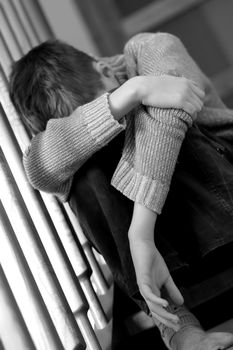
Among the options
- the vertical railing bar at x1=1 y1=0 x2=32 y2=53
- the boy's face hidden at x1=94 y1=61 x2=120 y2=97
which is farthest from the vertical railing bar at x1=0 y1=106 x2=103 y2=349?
the vertical railing bar at x1=1 y1=0 x2=32 y2=53

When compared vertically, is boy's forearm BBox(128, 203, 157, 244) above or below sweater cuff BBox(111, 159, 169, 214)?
below

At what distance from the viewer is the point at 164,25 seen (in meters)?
2.39

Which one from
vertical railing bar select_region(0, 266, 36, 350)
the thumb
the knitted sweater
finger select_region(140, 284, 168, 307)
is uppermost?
the knitted sweater

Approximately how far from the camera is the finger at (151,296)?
697 millimetres

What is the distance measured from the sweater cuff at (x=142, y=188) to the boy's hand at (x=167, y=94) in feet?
0.40

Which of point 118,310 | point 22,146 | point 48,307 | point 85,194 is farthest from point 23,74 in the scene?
point 118,310

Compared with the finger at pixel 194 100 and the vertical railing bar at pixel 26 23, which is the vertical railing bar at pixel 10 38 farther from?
the finger at pixel 194 100

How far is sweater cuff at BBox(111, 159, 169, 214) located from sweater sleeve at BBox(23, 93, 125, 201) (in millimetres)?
69

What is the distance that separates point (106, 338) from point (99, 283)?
29 centimetres

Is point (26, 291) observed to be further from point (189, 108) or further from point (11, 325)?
point (189, 108)

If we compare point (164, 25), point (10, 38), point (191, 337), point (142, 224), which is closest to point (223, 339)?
point (191, 337)

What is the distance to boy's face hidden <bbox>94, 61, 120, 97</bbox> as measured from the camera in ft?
3.40

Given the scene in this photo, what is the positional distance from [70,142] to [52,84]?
0.20m

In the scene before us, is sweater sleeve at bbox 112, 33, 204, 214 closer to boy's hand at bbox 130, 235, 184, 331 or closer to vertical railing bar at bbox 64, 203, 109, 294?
boy's hand at bbox 130, 235, 184, 331
